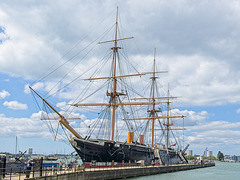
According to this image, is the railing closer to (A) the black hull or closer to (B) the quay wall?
(B) the quay wall

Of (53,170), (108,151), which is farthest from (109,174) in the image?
(53,170)

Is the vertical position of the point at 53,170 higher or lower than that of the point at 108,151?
lower

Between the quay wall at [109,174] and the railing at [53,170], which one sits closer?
the railing at [53,170]

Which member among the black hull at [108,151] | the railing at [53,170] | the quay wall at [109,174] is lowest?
the quay wall at [109,174]

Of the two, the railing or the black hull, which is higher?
the black hull

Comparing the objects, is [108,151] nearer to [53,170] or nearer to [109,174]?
[109,174]

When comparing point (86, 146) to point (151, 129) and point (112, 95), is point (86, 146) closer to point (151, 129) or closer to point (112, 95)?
point (112, 95)

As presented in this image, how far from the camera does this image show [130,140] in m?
51.5

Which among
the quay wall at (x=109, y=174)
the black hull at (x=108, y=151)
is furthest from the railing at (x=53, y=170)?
the black hull at (x=108, y=151)

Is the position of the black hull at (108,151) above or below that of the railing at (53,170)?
above

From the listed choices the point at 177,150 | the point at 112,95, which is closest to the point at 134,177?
the point at 112,95

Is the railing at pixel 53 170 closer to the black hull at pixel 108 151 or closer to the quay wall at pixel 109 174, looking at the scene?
the quay wall at pixel 109 174

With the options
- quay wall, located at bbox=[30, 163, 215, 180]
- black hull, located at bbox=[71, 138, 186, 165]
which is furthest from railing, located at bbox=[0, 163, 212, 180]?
black hull, located at bbox=[71, 138, 186, 165]

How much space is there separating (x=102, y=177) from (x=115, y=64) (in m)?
24.1
